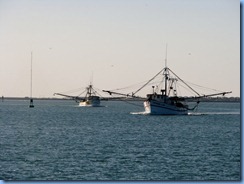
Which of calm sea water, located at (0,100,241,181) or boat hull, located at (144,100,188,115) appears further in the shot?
boat hull, located at (144,100,188,115)

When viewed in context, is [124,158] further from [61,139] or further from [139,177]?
[61,139]

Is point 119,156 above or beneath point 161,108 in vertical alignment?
beneath

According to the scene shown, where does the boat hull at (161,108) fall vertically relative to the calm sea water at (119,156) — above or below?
above

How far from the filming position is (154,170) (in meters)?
30.4

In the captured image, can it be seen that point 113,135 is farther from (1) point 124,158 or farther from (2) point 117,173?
(2) point 117,173

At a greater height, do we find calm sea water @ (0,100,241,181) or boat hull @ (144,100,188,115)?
boat hull @ (144,100,188,115)

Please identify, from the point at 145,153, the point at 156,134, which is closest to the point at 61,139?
the point at 156,134

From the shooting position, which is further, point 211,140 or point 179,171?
point 211,140

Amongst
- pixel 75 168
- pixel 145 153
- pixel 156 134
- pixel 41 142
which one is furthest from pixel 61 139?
pixel 75 168

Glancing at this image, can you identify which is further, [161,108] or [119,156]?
[161,108]

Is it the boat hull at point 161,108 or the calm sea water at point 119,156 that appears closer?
the calm sea water at point 119,156

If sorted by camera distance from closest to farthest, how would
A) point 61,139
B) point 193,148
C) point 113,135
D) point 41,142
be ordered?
point 193,148, point 41,142, point 61,139, point 113,135

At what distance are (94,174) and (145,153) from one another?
30.6 feet

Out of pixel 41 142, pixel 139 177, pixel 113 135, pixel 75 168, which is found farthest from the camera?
pixel 113 135
